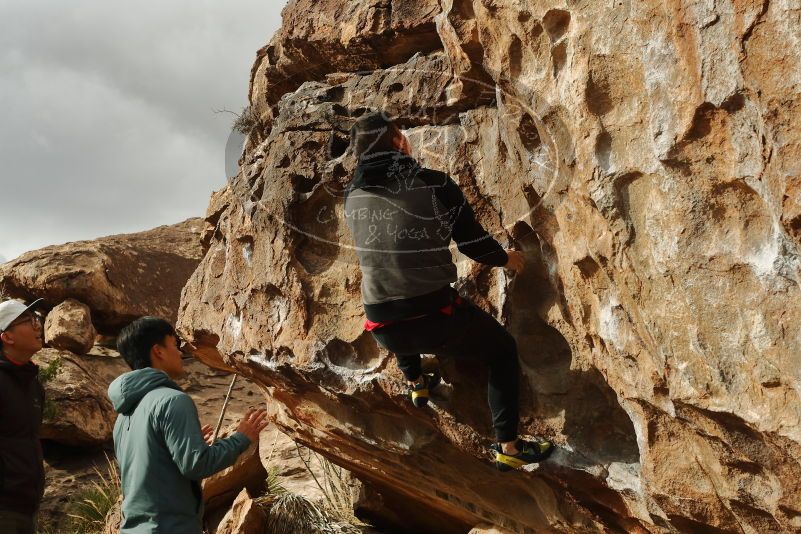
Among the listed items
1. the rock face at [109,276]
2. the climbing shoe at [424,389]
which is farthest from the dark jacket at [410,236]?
the rock face at [109,276]

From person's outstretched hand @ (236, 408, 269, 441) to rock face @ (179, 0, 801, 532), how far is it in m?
0.98

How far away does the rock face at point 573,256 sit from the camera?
2.96 metres

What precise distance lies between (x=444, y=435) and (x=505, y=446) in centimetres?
69

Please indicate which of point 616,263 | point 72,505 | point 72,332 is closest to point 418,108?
point 616,263

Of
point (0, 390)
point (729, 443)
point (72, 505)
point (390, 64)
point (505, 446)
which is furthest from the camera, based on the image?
point (72, 505)

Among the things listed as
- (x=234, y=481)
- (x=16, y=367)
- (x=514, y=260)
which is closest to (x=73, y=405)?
(x=234, y=481)

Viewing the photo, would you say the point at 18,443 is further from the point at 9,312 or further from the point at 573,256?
the point at 573,256

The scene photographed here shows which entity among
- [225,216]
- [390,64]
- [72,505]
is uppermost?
[390,64]

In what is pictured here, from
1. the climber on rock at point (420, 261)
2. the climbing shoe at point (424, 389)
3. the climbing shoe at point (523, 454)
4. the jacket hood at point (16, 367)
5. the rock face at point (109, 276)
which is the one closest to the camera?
the climber on rock at point (420, 261)

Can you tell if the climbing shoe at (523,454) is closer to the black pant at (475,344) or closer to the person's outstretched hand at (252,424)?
the black pant at (475,344)

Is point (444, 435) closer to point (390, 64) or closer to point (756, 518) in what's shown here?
point (756, 518)

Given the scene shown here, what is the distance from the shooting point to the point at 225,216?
6.02 metres

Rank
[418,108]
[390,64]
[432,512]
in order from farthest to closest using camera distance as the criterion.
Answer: [432,512]
[390,64]
[418,108]

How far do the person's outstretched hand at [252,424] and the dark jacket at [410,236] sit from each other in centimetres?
73
